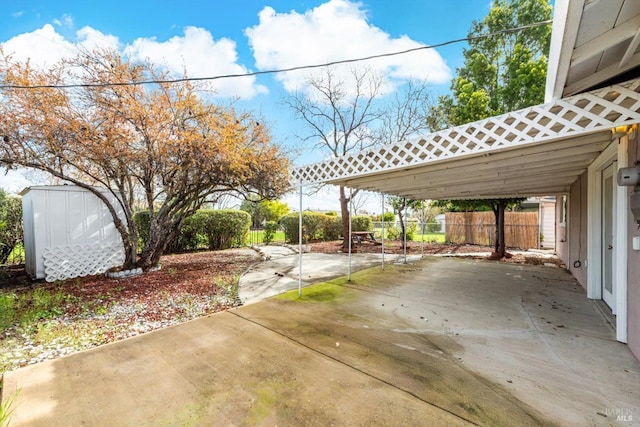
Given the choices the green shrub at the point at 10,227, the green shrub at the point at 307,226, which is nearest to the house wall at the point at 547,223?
the green shrub at the point at 307,226

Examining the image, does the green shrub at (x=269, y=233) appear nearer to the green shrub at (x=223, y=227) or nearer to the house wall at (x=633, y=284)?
the green shrub at (x=223, y=227)

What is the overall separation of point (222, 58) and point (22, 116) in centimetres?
401

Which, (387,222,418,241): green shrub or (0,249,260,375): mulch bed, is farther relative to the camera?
(387,222,418,241): green shrub

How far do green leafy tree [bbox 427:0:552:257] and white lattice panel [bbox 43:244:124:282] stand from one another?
37.7 feet

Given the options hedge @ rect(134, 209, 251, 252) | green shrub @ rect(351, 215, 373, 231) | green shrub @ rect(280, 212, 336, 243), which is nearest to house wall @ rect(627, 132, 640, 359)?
hedge @ rect(134, 209, 251, 252)

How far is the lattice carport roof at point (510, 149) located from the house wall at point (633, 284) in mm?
357

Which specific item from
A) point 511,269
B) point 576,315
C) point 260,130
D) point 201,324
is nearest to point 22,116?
point 260,130

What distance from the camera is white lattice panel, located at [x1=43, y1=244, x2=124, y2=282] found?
6.04 meters

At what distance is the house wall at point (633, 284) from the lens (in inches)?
103

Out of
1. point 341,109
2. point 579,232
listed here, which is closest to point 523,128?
point 579,232

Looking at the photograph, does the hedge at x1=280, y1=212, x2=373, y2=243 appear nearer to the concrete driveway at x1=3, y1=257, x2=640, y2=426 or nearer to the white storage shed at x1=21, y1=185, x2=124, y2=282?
the white storage shed at x1=21, y1=185, x2=124, y2=282

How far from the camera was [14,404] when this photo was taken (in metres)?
2.07

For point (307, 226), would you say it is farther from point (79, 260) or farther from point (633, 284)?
point (633, 284)

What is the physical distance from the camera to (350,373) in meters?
2.46
